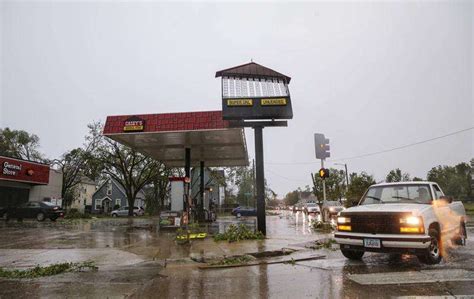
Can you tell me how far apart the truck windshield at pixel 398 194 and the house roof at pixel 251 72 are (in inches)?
291

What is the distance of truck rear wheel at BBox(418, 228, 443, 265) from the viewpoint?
708 centimetres

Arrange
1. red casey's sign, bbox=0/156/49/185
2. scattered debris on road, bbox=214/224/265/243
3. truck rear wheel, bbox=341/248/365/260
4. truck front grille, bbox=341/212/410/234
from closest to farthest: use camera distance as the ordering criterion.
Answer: truck front grille, bbox=341/212/410/234 → truck rear wheel, bbox=341/248/365/260 → scattered debris on road, bbox=214/224/265/243 → red casey's sign, bbox=0/156/49/185

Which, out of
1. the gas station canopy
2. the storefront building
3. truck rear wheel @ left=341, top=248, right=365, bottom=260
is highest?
the gas station canopy

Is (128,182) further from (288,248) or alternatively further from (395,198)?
(395,198)

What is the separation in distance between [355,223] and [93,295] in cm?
553

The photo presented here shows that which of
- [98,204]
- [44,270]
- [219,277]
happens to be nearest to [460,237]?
[219,277]

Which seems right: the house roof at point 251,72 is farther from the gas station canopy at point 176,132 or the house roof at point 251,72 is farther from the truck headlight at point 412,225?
the truck headlight at point 412,225

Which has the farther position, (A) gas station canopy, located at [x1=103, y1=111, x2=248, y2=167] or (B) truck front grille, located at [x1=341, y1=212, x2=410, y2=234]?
(A) gas station canopy, located at [x1=103, y1=111, x2=248, y2=167]

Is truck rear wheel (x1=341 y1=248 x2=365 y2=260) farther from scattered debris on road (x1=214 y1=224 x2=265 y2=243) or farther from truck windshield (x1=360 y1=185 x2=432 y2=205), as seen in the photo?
scattered debris on road (x1=214 y1=224 x2=265 y2=243)

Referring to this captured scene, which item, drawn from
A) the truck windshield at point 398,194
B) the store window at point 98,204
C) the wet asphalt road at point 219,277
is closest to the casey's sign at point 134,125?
the wet asphalt road at point 219,277

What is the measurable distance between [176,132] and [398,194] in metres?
12.4

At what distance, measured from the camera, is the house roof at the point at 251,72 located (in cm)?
1451

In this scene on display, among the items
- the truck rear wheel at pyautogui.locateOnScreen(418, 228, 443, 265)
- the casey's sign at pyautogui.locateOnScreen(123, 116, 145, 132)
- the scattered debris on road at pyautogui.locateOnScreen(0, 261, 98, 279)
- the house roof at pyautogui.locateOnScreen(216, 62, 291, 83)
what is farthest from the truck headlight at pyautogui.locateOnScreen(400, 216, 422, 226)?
the casey's sign at pyautogui.locateOnScreen(123, 116, 145, 132)

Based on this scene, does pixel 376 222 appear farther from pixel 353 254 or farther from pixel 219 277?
pixel 219 277
